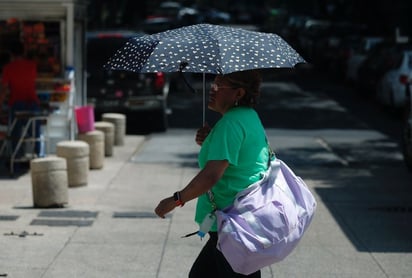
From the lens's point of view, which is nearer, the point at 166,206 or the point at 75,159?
the point at 166,206

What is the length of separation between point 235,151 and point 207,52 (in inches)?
21.7

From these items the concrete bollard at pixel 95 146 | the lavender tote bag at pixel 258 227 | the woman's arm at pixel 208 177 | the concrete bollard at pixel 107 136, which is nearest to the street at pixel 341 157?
the concrete bollard at pixel 107 136

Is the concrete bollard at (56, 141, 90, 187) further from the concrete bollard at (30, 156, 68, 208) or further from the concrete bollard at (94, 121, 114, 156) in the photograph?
the concrete bollard at (94, 121, 114, 156)

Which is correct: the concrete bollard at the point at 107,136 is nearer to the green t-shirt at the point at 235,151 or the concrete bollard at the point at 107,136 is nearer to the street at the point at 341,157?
the street at the point at 341,157

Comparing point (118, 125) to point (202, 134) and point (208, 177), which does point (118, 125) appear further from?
point (208, 177)

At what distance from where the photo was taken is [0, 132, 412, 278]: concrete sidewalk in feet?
26.1

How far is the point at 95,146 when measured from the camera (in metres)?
13.9

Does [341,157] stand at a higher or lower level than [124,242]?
Result: lower

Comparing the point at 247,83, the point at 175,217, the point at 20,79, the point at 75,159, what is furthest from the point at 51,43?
the point at 247,83

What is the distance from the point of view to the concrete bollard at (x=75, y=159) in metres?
12.0

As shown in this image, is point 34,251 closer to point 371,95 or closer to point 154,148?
point 154,148

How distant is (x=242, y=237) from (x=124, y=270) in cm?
320

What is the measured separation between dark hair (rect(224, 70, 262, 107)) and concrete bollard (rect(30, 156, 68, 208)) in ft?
19.1

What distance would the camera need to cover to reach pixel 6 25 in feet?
49.5
